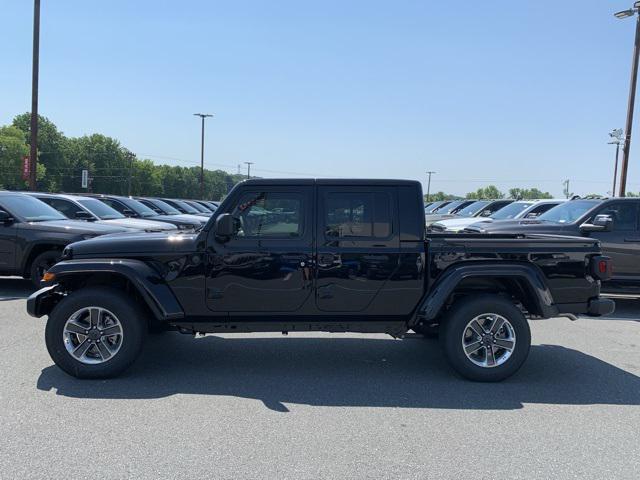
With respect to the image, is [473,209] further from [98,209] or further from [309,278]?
[309,278]

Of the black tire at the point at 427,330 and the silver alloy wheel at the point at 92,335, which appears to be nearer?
the silver alloy wheel at the point at 92,335

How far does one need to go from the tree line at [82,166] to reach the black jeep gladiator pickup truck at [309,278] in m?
81.5

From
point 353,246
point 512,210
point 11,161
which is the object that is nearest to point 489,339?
point 353,246

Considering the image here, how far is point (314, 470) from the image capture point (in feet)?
11.0

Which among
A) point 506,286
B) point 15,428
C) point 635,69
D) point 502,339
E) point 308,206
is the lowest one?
point 15,428

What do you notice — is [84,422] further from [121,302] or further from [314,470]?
[314,470]

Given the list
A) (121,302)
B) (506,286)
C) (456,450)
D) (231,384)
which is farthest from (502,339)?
(121,302)

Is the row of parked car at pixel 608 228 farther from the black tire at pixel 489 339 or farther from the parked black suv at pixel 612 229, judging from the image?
the black tire at pixel 489 339

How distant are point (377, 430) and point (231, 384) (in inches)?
61.5

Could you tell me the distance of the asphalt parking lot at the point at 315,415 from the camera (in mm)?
3408

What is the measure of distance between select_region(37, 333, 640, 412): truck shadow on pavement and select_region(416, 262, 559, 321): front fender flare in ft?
2.28

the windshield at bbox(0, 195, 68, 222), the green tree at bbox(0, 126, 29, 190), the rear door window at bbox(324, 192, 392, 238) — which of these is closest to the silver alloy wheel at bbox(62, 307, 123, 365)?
the rear door window at bbox(324, 192, 392, 238)

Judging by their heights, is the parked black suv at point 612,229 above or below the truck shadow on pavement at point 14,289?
above

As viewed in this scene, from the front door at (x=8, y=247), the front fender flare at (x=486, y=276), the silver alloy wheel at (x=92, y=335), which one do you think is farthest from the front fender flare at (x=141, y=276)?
the front door at (x=8, y=247)
